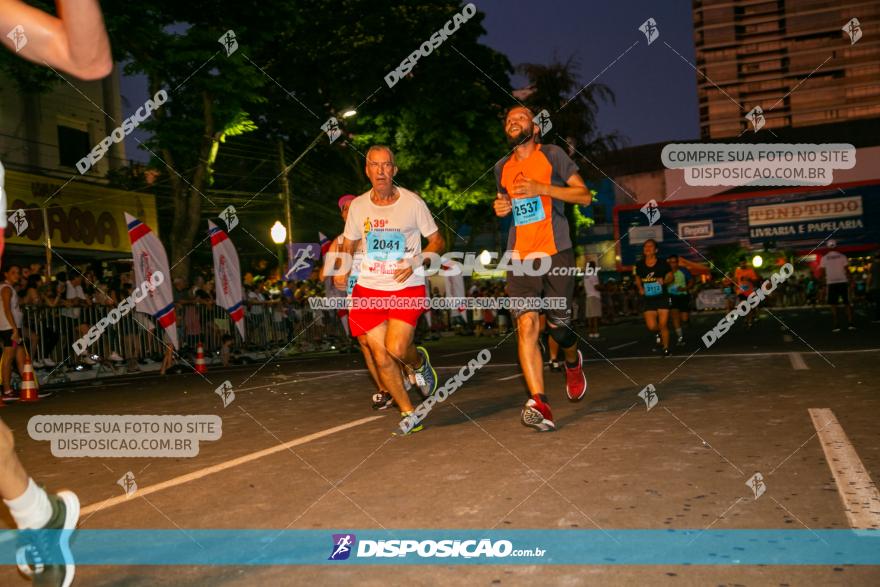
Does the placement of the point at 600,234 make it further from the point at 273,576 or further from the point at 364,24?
the point at 273,576

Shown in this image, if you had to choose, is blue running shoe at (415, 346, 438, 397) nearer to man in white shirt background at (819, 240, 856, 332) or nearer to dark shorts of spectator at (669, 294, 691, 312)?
dark shorts of spectator at (669, 294, 691, 312)

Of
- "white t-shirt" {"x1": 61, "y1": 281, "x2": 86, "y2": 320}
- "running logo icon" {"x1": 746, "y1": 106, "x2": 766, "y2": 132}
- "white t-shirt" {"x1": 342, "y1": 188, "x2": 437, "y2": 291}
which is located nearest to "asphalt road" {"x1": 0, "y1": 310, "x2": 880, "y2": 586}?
"white t-shirt" {"x1": 342, "y1": 188, "x2": 437, "y2": 291}

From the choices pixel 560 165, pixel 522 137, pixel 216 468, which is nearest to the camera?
pixel 216 468

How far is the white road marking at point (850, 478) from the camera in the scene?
3.16 metres

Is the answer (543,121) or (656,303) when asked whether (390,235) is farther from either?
(543,121)

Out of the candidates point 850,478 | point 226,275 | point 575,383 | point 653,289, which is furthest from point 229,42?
point 850,478

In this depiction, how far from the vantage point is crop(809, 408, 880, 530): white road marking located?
10.4ft

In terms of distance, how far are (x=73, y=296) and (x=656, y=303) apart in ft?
34.6

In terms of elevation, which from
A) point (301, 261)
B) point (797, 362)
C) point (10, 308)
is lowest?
point (797, 362)

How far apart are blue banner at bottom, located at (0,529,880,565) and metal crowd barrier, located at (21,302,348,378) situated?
448 inches

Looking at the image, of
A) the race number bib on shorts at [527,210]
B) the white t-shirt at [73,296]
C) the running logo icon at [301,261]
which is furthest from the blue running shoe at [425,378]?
the running logo icon at [301,261]

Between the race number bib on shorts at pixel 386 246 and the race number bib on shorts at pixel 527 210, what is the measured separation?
0.93 metres

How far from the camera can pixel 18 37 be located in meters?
2.36

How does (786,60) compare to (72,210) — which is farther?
(786,60)
